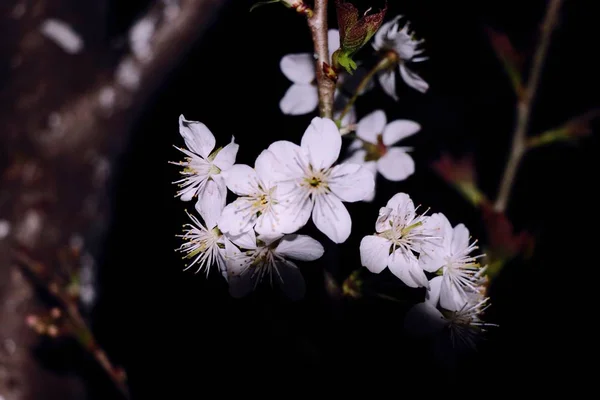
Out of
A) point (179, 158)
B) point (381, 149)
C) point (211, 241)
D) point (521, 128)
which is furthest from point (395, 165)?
point (179, 158)

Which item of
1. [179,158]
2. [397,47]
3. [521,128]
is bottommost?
[179,158]

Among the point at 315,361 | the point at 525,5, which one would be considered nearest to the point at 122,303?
the point at 315,361

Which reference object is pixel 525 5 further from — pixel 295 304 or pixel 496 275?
pixel 295 304

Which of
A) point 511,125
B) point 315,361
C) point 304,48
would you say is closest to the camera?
point 315,361

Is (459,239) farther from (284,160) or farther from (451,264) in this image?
(284,160)

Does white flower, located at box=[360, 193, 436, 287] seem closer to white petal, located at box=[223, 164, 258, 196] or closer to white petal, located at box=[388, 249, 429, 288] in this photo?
white petal, located at box=[388, 249, 429, 288]

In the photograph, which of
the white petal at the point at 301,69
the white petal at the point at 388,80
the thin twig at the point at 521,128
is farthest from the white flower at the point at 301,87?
the thin twig at the point at 521,128
